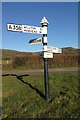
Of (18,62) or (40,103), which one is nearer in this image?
(40,103)

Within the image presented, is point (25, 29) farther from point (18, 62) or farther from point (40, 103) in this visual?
point (18, 62)

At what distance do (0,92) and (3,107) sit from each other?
265cm

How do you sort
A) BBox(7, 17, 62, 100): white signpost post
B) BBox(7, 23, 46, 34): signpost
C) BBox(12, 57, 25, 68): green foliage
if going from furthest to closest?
BBox(12, 57, 25, 68): green foliage, BBox(7, 17, 62, 100): white signpost post, BBox(7, 23, 46, 34): signpost

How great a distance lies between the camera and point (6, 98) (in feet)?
32.7

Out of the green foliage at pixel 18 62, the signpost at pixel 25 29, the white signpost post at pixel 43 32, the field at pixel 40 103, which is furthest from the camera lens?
the green foliage at pixel 18 62

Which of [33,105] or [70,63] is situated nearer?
[33,105]

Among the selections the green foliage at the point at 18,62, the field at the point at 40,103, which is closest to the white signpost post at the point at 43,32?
the field at the point at 40,103

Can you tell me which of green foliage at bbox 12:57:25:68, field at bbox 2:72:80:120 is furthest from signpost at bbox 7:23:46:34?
green foliage at bbox 12:57:25:68

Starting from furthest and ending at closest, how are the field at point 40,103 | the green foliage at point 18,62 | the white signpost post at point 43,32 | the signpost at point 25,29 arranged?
the green foliage at point 18,62 < the white signpost post at point 43,32 < the signpost at point 25,29 < the field at point 40,103

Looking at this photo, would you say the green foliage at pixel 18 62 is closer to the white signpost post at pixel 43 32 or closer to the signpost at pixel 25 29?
the white signpost post at pixel 43 32

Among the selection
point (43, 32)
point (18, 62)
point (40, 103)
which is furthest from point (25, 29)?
point (18, 62)

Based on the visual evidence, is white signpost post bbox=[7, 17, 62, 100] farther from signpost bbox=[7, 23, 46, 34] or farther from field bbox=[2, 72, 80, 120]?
field bbox=[2, 72, 80, 120]

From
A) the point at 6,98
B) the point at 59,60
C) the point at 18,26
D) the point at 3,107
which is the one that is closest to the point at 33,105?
the point at 3,107

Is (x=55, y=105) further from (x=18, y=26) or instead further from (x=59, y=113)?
(x=18, y=26)
